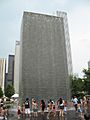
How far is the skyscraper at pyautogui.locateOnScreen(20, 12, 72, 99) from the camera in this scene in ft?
107

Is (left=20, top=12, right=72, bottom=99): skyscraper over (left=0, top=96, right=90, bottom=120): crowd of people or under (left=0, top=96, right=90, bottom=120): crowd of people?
over

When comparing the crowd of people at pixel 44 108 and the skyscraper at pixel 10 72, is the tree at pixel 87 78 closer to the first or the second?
the crowd of people at pixel 44 108

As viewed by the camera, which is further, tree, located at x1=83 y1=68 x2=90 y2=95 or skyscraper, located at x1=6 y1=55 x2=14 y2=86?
skyscraper, located at x1=6 y1=55 x2=14 y2=86

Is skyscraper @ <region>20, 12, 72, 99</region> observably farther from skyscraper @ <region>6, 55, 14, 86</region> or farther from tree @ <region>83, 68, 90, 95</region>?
skyscraper @ <region>6, 55, 14, 86</region>

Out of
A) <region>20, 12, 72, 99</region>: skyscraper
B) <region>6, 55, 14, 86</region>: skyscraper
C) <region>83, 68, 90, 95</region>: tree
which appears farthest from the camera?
<region>6, 55, 14, 86</region>: skyscraper

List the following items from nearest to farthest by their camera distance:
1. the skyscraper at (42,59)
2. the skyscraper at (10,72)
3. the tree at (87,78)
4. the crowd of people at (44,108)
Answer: the crowd of people at (44,108) → the skyscraper at (42,59) → the tree at (87,78) → the skyscraper at (10,72)

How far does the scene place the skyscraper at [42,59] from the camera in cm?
3247

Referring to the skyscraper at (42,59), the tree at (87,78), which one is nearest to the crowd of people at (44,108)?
the skyscraper at (42,59)

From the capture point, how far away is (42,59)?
3359cm

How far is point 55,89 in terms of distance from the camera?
33625 millimetres

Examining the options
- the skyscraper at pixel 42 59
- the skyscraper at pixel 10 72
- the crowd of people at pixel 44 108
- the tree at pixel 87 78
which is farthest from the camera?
the skyscraper at pixel 10 72

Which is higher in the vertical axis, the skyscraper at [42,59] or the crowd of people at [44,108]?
the skyscraper at [42,59]

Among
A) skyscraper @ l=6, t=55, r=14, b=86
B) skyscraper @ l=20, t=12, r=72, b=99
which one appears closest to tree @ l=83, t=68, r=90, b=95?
skyscraper @ l=20, t=12, r=72, b=99

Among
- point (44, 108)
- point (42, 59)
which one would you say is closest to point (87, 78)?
point (42, 59)
